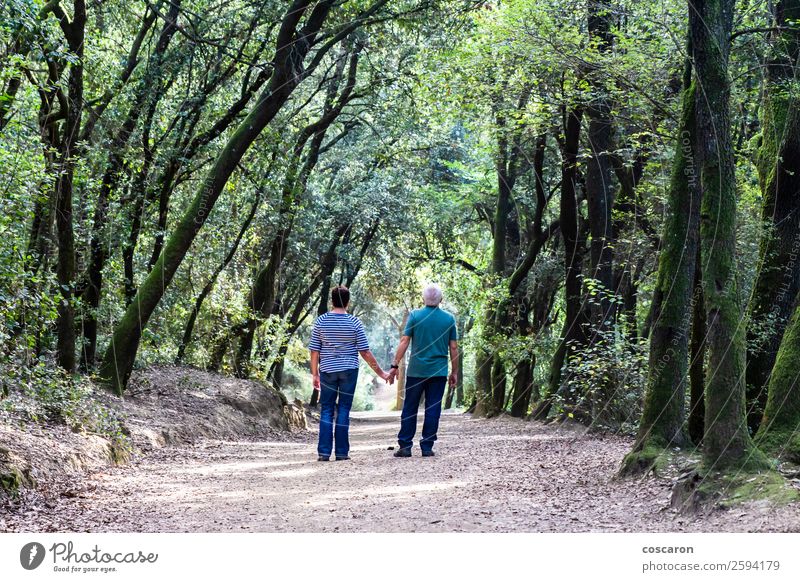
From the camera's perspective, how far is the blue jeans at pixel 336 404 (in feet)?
35.8

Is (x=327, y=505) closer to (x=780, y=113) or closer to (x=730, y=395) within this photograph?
(x=730, y=395)

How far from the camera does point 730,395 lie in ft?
21.5

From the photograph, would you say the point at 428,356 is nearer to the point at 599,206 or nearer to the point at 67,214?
the point at 67,214

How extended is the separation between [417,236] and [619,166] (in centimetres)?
1518

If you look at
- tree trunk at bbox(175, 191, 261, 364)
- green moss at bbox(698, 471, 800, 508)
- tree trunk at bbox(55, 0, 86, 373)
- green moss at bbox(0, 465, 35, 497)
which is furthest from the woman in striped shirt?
tree trunk at bbox(175, 191, 261, 364)

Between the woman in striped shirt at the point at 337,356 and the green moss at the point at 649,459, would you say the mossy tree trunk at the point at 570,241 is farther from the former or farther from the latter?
the green moss at the point at 649,459

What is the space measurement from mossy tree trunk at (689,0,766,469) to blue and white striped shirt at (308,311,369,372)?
5.10 m

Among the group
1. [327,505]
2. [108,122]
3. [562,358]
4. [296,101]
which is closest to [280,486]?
[327,505]

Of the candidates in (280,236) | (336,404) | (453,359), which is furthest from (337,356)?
(280,236)

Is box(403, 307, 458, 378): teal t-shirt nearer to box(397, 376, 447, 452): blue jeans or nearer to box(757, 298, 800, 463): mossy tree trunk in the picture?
box(397, 376, 447, 452): blue jeans

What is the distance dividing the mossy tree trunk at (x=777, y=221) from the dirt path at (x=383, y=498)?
80.4 inches

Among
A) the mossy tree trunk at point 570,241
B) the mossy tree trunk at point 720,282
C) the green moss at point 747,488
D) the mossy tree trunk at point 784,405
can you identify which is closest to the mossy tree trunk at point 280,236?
the mossy tree trunk at point 570,241

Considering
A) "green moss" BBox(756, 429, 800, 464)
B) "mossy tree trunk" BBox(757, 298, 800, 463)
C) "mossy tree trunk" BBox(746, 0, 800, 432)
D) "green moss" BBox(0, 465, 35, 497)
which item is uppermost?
"mossy tree trunk" BBox(746, 0, 800, 432)

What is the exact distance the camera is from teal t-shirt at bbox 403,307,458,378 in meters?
11.0
